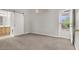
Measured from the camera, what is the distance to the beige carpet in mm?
2445

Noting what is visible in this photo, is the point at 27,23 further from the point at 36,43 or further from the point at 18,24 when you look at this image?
the point at 36,43

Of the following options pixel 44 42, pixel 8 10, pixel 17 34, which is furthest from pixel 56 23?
pixel 8 10

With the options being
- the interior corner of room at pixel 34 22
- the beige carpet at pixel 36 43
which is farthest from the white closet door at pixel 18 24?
the beige carpet at pixel 36 43

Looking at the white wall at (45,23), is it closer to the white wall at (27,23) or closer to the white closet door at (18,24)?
the white wall at (27,23)

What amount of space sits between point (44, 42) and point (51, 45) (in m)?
0.16

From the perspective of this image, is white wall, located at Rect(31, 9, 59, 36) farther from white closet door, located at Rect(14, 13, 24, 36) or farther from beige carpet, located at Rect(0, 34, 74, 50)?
white closet door, located at Rect(14, 13, 24, 36)

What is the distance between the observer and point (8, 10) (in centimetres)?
243

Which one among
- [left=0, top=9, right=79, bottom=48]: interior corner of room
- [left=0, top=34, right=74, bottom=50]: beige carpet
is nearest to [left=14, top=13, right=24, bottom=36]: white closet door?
[left=0, top=9, right=79, bottom=48]: interior corner of room

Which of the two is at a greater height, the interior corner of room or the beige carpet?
the interior corner of room

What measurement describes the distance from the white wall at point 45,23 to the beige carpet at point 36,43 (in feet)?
0.43

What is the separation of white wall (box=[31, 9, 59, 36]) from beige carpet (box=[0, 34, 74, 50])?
0.43ft

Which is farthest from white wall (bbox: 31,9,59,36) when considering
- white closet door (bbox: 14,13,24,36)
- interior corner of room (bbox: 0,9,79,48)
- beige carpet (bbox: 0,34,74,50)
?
white closet door (bbox: 14,13,24,36)

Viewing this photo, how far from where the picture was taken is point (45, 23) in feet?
8.23
